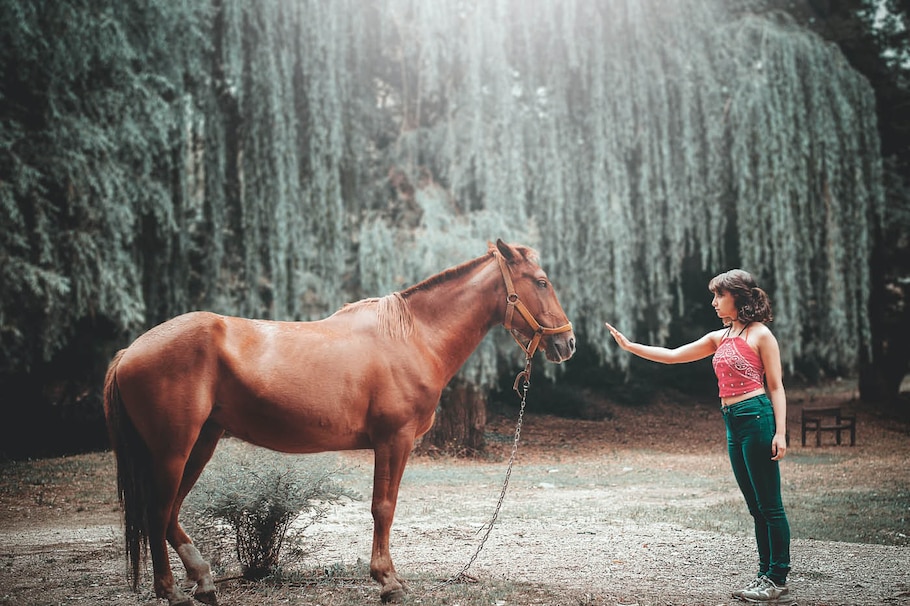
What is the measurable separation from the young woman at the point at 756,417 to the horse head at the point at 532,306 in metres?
0.62

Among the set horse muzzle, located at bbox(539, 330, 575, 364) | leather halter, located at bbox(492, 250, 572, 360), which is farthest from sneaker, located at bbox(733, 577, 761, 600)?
leather halter, located at bbox(492, 250, 572, 360)

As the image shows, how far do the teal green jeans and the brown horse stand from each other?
3.05ft

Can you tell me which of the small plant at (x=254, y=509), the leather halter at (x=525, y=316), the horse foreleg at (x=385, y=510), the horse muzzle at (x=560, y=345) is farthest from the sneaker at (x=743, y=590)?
the small plant at (x=254, y=509)

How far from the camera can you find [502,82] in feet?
34.7

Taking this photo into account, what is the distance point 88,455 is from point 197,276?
271 centimetres

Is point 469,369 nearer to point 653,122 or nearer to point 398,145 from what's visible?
→ point 398,145

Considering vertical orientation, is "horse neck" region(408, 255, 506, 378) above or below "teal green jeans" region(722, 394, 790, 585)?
above

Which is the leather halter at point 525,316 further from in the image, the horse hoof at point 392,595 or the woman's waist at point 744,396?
the horse hoof at point 392,595

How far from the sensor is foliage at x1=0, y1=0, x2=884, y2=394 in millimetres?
8773

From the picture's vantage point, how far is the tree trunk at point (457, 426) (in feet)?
33.6

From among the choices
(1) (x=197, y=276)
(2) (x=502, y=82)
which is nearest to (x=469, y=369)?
(1) (x=197, y=276)

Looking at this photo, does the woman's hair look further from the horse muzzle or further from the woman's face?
the horse muzzle

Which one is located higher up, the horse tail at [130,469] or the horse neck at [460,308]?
the horse neck at [460,308]

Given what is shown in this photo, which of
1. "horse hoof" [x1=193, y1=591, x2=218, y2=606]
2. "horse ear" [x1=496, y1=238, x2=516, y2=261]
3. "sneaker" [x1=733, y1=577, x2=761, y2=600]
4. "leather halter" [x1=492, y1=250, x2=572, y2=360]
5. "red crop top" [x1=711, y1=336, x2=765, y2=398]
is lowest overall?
"sneaker" [x1=733, y1=577, x2=761, y2=600]
